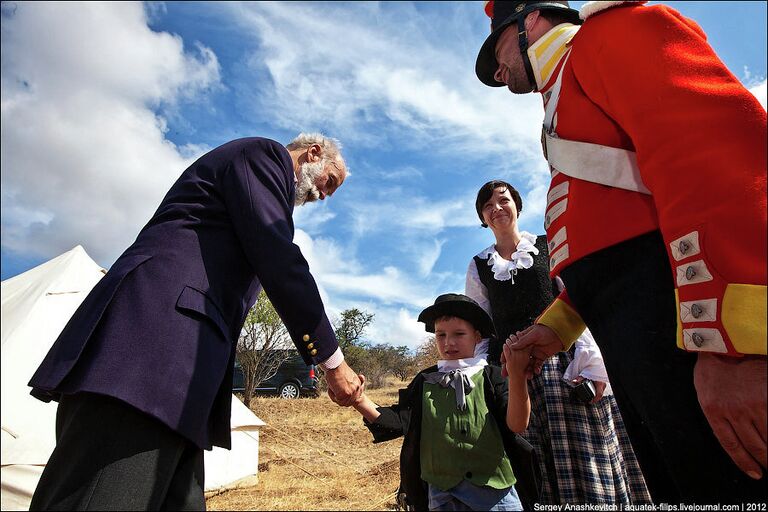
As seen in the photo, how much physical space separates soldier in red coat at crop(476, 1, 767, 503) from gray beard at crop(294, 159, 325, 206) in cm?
147

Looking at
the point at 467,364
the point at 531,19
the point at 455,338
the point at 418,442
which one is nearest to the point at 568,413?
the point at 467,364

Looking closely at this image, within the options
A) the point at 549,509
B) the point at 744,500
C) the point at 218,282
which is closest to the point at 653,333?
the point at 744,500

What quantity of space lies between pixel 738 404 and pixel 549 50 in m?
1.07

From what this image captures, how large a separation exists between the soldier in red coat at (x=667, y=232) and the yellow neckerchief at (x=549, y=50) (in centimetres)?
1

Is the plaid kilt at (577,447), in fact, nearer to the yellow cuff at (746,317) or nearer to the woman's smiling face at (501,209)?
the woman's smiling face at (501,209)

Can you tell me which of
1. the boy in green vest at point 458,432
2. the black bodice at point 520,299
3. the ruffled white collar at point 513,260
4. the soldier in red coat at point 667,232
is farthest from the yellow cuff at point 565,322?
the ruffled white collar at point 513,260

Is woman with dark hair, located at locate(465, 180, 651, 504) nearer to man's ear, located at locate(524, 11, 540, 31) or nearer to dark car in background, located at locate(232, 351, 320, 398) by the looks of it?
man's ear, located at locate(524, 11, 540, 31)

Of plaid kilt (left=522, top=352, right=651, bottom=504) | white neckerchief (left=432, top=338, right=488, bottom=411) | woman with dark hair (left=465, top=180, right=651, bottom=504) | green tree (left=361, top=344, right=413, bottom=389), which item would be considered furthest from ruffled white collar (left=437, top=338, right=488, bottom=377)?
green tree (left=361, top=344, right=413, bottom=389)

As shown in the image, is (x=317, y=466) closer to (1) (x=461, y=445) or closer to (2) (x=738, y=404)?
(1) (x=461, y=445)

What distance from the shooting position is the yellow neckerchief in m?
1.42

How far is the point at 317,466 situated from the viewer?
26.4 feet

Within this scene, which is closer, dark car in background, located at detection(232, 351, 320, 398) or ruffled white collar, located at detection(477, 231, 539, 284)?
ruffled white collar, located at detection(477, 231, 539, 284)

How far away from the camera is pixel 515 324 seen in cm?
285

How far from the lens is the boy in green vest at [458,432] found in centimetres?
227
